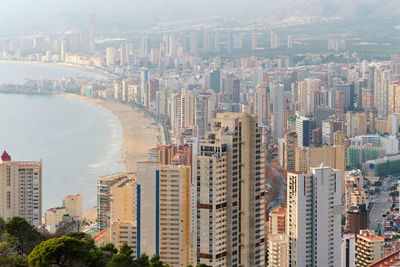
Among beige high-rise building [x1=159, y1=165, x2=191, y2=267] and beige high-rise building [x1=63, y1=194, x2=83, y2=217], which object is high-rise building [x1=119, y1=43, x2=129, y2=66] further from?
beige high-rise building [x1=159, y1=165, x2=191, y2=267]

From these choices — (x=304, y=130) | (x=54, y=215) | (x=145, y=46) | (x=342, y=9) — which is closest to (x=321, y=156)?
(x=304, y=130)

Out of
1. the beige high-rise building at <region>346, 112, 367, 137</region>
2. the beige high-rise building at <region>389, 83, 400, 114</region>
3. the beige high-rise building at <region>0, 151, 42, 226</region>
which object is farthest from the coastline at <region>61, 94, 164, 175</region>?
the beige high-rise building at <region>389, 83, 400, 114</region>

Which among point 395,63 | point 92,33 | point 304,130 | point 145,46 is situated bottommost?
point 304,130

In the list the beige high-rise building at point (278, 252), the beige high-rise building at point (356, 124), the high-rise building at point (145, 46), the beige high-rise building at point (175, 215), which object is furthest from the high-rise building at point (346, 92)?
the beige high-rise building at point (175, 215)

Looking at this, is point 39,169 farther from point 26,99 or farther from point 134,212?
point 26,99

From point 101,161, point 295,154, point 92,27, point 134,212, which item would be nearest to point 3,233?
point 134,212

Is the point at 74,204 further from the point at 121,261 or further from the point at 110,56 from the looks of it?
the point at 110,56
